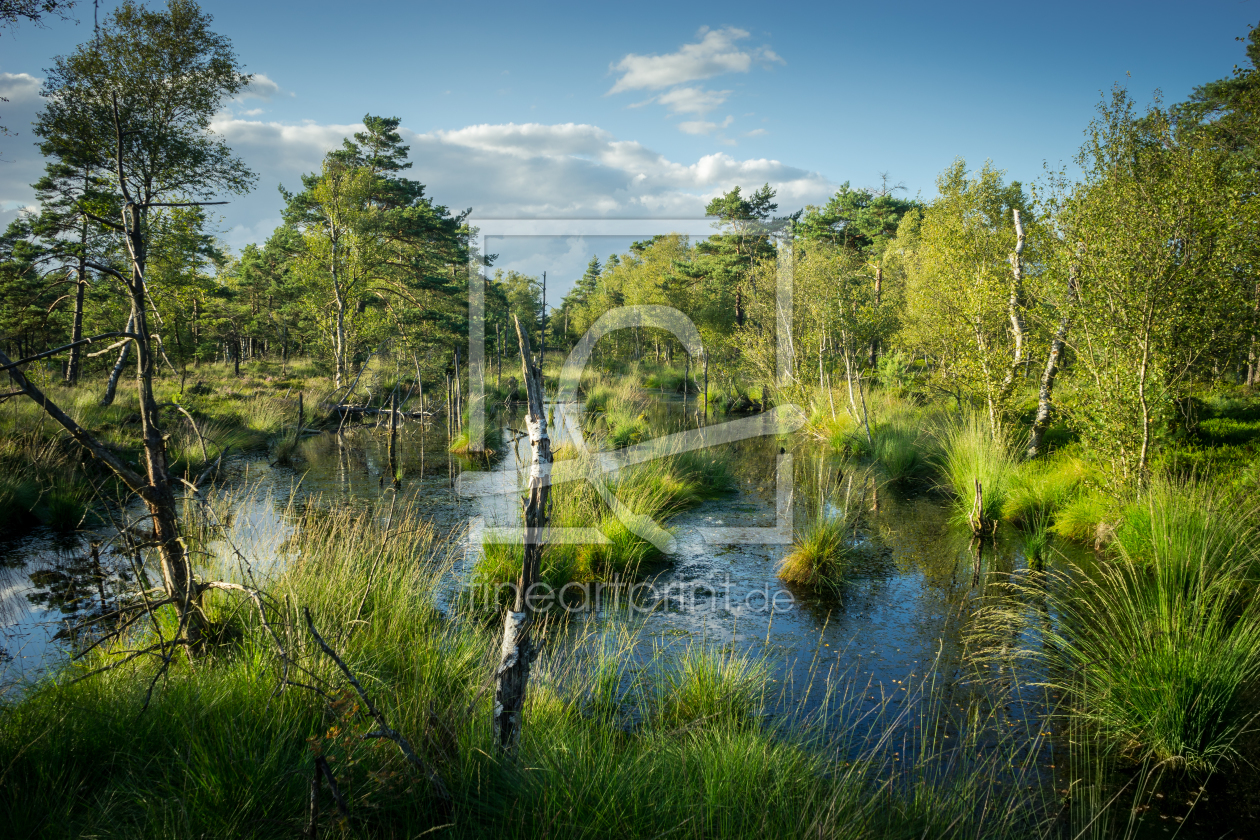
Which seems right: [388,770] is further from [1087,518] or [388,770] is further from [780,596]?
[1087,518]

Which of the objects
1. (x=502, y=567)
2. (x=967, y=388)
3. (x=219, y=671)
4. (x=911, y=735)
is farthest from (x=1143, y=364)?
(x=219, y=671)

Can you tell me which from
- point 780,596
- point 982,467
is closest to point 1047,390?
point 982,467

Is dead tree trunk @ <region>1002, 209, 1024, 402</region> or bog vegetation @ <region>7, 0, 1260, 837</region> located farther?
dead tree trunk @ <region>1002, 209, 1024, 402</region>

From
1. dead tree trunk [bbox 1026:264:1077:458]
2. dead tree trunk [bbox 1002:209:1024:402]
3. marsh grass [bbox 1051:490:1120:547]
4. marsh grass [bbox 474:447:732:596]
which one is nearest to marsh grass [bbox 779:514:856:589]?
marsh grass [bbox 474:447:732:596]

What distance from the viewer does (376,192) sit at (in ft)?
98.1

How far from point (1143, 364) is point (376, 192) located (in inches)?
1206

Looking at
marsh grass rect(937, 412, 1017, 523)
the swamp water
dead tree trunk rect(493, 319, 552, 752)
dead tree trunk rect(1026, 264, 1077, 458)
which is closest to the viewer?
dead tree trunk rect(493, 319, 552, 752)

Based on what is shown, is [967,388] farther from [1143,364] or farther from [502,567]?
[502,567]

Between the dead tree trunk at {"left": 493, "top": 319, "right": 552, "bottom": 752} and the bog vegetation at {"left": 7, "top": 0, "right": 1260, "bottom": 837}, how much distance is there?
0.02 meters

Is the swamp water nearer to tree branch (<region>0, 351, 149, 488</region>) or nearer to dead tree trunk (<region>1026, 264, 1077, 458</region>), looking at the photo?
tree branch (<region>0, 351, 149, 488</region>)

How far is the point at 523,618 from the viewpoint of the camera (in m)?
2.82

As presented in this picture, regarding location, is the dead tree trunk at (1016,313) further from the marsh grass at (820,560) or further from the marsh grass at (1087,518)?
the marsh grass at (820,560)

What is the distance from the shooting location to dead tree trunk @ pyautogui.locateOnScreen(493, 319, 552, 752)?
2.80 meters

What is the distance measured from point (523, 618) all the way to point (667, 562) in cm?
478
